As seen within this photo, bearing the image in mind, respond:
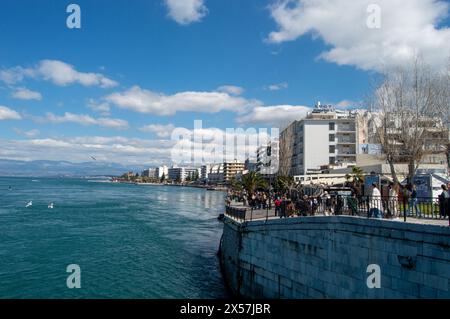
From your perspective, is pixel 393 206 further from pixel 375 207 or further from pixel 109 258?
pixel 109 258

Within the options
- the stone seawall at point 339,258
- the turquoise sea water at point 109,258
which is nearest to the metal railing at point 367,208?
the stone seawall at point 339,258

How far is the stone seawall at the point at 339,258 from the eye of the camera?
11672 millimetres

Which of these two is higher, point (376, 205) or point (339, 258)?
point (376, 205)

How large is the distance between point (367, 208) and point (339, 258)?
227 centimetres

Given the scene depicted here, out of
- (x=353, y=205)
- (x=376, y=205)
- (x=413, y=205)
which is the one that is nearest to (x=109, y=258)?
(x=353, y=205)

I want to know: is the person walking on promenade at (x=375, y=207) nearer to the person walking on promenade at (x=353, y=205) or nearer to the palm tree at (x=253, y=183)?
the person walking on promenade at (x=353, y=205)

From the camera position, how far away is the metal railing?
1524cm

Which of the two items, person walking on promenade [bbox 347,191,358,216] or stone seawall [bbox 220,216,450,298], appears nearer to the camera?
stone seawall [bbox 220,216,450,298]

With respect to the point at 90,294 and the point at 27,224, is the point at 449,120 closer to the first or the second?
the point at 90,294

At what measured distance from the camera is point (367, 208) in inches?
607

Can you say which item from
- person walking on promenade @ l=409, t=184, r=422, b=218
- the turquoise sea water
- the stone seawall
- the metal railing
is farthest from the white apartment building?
person walking on promenade @ l=409, t=184, r=422, b=218

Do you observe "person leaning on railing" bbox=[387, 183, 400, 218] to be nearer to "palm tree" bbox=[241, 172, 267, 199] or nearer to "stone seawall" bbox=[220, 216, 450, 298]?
"stone seawall" bbox=[220, 216, 450, 298]

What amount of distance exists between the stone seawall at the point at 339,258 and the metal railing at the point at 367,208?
4.13 feet

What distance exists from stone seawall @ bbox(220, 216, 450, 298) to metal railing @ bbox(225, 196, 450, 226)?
1.26 metres
